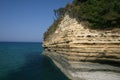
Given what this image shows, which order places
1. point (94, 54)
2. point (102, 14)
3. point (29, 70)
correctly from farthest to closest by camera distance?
point (29, 70) → point (102, 14) → point (94, 54)

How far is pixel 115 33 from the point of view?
1972 centimetres

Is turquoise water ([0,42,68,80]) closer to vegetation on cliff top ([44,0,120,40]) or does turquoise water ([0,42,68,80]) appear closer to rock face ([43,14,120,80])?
rock face ([43,14,120,80])

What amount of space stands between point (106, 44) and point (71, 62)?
431 cm

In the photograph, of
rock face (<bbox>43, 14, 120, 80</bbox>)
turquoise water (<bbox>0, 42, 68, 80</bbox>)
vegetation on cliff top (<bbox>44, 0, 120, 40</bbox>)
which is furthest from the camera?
turquoise water (<bbox>0, 42, 68, 80</bbox>)

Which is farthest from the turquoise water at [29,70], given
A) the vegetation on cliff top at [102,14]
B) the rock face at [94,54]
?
the vegetation on cliff top at [102,14]

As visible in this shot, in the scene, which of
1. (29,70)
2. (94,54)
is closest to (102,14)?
(94,54)

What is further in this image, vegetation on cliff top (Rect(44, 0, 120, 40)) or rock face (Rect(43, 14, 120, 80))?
vegetation on cliff top (Rect(44, 0, 120, 40))

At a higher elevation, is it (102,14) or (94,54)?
(102,14)

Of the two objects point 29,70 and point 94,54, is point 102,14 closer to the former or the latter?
point 94,54

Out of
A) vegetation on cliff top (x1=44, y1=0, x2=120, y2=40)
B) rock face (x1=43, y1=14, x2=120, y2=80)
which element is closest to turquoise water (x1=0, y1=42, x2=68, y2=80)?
rock face (x1=43, y1=14, x2=120, y2=80)

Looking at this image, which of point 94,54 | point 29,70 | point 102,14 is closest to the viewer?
point 94,54

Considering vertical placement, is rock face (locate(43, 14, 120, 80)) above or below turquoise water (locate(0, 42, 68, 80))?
above

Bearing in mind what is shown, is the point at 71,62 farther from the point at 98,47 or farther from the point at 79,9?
the point at 79,9

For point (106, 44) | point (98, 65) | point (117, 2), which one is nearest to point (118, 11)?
point (117, 2)
